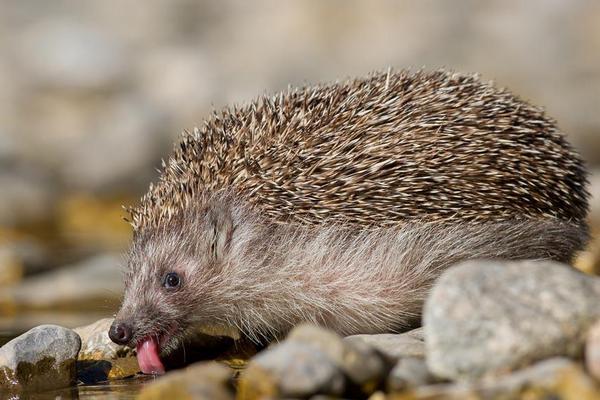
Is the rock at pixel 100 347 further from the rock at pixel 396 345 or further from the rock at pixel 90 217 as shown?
the rock at pixel 90 217

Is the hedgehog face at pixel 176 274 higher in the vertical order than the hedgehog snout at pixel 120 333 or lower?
higher

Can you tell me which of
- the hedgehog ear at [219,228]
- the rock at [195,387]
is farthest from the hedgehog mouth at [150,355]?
the rock at [195,387]

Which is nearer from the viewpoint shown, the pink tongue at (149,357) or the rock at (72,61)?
the pink tongue at (149,357)

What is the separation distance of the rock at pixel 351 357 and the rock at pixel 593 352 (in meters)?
1.03

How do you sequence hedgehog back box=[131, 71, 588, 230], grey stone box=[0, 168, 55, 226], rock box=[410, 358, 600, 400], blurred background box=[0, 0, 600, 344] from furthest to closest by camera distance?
grey stone box=[0, 168, 55, 226], blurred background box=[0, 0, 600, 344], hedgehog back box=[131, 71, 588, 230], rock box=[410, 358, 600, 400]

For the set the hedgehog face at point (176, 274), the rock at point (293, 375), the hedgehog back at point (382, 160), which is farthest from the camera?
the hedgehog face at point (176, 274)

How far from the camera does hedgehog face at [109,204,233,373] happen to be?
745cm

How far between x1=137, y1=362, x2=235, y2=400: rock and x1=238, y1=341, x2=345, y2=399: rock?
0.14 m

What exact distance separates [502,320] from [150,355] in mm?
2922

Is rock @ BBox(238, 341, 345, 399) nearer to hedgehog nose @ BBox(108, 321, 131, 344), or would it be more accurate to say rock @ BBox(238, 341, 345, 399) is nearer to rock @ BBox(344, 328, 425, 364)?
rock @ BBox(344, 328, 425, 364)

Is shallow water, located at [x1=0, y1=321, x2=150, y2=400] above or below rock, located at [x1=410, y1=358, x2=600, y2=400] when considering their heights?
above

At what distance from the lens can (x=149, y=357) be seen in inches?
290

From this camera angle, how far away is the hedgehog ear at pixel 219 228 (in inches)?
298

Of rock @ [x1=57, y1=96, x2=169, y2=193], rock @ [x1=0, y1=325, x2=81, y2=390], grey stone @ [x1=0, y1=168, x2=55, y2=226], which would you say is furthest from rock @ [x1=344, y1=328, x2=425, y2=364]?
rock @ [x1=57, y1=96, x2=169, y2=193]
